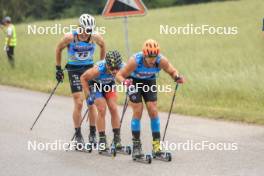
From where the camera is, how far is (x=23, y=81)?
21.6 metres

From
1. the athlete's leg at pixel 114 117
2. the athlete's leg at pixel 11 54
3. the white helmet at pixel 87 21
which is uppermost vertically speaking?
the white helmet at pixel 87 21

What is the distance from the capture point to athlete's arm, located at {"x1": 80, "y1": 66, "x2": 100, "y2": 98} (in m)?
10.6

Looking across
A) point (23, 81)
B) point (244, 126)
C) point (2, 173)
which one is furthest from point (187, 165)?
point (23, 81)

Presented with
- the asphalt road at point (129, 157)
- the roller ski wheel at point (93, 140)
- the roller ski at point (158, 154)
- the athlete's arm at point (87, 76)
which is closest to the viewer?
the asphalt road at point (129, 157)

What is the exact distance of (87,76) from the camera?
10.7 m

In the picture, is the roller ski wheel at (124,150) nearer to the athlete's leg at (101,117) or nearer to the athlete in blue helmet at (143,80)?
the athlete's leg at (101,117)

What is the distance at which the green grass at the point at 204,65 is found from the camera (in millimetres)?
15266

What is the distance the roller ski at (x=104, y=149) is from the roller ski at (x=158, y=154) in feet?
2.15

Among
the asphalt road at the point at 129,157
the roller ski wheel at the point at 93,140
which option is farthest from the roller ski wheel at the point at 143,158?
the roller ski wheel at the point at 93,140

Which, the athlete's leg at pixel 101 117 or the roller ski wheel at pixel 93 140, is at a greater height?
the athlete's leg at pixel 101 117

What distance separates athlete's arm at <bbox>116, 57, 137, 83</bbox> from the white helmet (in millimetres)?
1225

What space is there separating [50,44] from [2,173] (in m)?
29.1

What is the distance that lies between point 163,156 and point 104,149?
107 cm

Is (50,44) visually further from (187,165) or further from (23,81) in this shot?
(187,165)
